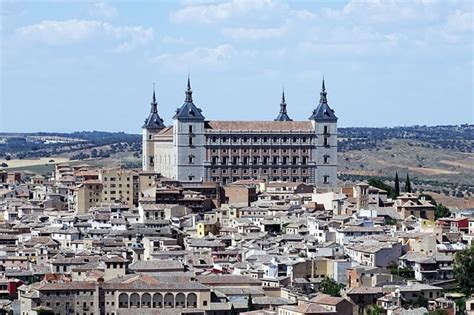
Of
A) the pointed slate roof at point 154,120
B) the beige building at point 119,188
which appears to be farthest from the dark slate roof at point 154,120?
the beige building at point 119,188

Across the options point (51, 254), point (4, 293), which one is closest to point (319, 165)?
point (51, 254)

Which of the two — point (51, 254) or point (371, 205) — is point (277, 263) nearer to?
point (51, 254)

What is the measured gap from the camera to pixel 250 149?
123 metres

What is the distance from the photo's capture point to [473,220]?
9062cm

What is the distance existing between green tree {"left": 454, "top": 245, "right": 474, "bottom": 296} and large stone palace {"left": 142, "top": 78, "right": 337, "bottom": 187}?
159 ft

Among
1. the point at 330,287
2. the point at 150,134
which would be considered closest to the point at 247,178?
the point at 150,134

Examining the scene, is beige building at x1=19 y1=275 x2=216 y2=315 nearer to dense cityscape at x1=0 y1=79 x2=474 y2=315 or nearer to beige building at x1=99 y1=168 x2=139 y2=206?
dense cityscape at x1=0 y1=79 x2=474 y2=315

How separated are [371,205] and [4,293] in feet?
102

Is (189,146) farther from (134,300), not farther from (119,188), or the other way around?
(134,300)

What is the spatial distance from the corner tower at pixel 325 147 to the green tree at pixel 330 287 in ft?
155

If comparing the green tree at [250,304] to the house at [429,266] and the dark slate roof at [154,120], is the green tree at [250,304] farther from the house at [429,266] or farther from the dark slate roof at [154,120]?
the dark slate roof at [154,120]

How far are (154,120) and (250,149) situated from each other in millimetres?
14288

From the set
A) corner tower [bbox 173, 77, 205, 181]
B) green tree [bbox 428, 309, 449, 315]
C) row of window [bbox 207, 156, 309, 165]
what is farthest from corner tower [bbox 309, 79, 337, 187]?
green tree [bbox 428, 309, 449, 315]

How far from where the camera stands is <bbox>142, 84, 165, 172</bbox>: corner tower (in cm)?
13038
